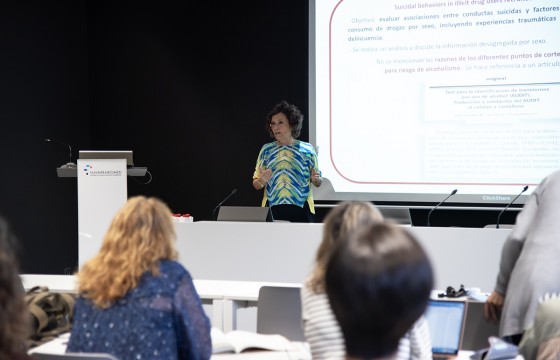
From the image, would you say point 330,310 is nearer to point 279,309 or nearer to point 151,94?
point 279,309

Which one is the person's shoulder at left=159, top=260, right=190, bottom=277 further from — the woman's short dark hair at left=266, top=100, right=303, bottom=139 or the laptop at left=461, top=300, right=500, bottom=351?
the woman's short dark hair at left=266, top=100, right=303, bottom=139

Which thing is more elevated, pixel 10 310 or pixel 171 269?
pixel 10 310

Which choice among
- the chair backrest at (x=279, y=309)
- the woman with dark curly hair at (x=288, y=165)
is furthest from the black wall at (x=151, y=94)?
the chair backrest at (x=279, y=309)

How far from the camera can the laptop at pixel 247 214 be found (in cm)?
470

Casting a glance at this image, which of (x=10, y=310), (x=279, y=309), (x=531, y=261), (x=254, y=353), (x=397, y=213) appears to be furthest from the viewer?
(x=397, y=213)

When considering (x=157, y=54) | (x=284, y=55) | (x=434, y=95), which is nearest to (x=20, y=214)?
(x=157, y=54)

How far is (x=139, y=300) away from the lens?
2082 mm

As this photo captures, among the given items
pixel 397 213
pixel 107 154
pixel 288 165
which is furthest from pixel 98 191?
pixel 397 213

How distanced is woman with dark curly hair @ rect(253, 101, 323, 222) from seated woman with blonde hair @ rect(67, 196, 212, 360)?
3.22 m

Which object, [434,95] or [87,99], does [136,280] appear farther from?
[87,99]

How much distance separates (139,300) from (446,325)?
3.38ft

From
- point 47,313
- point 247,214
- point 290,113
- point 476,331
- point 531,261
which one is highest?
point 290,113

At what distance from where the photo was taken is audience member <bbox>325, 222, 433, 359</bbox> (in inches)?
31.5

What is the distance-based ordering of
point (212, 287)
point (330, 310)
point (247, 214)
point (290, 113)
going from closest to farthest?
point (330, 310) → point (212, 287) → point (247, 214) → point (290, 113)
